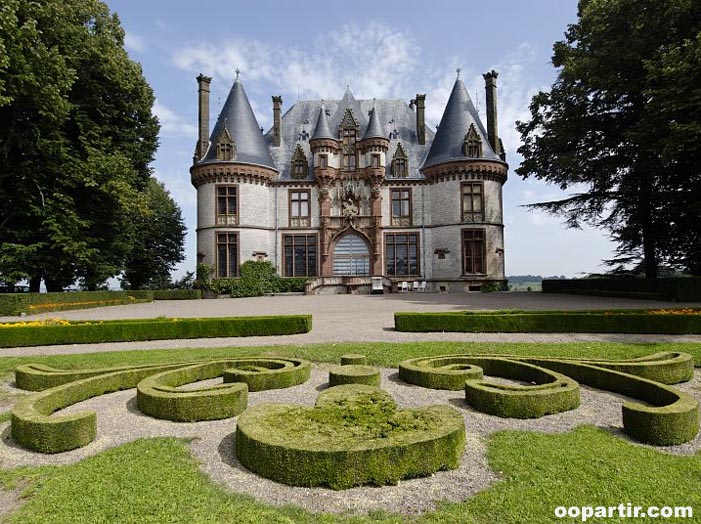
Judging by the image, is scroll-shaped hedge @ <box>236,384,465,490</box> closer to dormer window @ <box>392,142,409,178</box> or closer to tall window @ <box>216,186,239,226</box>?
tall window @ <box>216,186,239,226</box>

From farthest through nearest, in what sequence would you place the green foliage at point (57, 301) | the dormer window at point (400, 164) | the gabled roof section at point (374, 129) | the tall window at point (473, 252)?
1. the dormer window at point (400, 164)
2. the gabled roof section at point (374, 129)
3. the tall window at point (473, 252)
4. the green foliage at point (57, 301)

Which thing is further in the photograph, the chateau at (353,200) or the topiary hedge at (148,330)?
the chateau at (353,200)

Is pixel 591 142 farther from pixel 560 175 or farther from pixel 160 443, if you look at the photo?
pixel 160 443

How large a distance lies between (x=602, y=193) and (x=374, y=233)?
18253 mm

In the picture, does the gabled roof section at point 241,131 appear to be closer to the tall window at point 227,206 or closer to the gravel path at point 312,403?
the tall window at point 227,206

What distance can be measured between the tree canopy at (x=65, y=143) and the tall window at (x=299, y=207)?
13666 mm

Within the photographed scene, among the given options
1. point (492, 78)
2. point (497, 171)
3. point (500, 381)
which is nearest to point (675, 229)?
point (497, 171)

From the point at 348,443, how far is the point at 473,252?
34236 mm

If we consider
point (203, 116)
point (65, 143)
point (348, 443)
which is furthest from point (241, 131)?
point (348, 443)

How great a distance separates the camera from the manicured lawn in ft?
12.5

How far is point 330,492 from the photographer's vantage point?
14.1ft

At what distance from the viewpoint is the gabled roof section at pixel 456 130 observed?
37906mm

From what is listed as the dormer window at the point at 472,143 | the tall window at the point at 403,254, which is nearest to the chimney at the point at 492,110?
the dormer window at the point at 472,143

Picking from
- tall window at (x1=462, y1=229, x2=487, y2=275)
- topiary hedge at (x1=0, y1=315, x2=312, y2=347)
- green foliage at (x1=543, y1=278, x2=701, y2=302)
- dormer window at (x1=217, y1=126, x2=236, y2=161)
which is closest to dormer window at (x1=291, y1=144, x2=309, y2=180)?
dormer window at (x1=217, y1=126, x2=236, y2=161)
